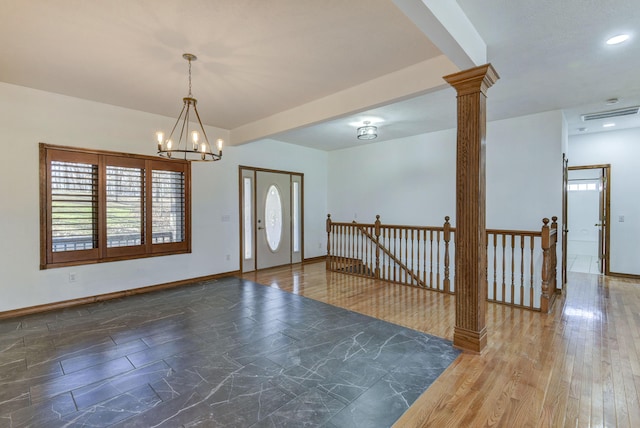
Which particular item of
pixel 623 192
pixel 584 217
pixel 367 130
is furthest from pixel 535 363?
pixel 584 217

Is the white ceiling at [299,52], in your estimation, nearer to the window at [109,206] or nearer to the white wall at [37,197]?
the white wall at [37,197]

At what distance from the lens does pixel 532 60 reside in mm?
3123

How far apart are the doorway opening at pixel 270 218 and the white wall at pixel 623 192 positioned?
6.32 m

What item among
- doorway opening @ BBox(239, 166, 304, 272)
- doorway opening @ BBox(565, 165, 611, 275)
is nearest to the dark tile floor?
doorway opening @ BBox(239, 166, 304, 272)

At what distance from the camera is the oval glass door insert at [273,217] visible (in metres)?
6.85

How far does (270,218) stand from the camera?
6910 millimetres

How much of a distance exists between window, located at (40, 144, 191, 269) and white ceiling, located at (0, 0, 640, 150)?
0.94m

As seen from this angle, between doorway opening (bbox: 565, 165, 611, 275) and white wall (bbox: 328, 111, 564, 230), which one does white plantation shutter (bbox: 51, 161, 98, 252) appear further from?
doorway opening (bbox: 565, 165, 611, 275)

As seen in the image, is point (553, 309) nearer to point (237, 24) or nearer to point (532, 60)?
point (532, 60)

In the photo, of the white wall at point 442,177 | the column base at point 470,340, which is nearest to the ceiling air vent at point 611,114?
the white wall at point 442,177

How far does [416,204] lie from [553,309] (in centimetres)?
315

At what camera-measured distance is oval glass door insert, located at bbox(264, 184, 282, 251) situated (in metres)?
6.85

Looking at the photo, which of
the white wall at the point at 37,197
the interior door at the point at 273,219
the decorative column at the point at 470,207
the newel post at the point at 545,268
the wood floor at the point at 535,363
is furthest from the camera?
the interior door at the point at 273,219

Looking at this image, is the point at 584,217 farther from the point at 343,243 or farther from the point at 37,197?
the point at 37,197
